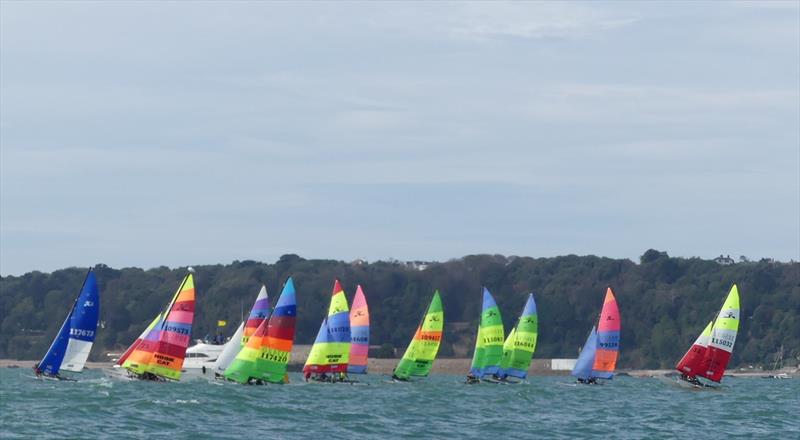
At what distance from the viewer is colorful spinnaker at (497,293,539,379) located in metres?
104

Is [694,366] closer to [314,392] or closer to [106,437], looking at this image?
[314,392]

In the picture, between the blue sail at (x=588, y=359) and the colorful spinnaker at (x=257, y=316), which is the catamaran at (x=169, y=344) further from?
the blue sail at (x=588, y=359)

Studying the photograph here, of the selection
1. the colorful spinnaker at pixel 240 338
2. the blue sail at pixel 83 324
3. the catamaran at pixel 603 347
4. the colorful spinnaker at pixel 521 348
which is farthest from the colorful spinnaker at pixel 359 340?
the blue sail at pixel 83 324

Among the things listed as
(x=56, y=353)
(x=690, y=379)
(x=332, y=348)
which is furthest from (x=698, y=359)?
(x=56, y=353)

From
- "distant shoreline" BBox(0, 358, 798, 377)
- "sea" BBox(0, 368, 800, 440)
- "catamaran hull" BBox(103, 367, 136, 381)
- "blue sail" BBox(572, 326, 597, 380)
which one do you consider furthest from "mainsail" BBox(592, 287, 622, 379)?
"distant shoreline" BBox(0, 358, 798, 377)

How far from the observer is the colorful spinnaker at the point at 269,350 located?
265 ft

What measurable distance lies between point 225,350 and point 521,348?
72.7 ft

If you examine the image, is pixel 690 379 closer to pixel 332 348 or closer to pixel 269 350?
pixel 332 348

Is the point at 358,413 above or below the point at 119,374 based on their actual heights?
below

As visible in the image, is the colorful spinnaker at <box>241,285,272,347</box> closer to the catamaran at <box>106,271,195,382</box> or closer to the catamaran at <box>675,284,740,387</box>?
the catamaran at <box>106,271,195,382</box>

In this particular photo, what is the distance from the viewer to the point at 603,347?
10581cm

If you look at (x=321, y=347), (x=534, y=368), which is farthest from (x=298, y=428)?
(x=534, y=368)

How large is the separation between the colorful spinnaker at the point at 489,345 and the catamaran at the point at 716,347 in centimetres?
1415

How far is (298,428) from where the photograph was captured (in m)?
55.7
